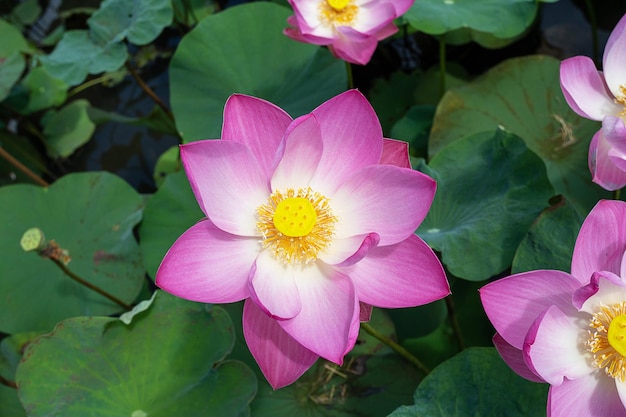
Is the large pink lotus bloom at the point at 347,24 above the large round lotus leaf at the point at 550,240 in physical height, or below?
above

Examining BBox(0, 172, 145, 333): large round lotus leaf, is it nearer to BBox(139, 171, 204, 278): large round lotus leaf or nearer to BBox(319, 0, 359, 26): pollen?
BBox(139, 171, 204, 278): large round lotus leaf

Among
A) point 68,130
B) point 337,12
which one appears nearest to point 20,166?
point 68,130

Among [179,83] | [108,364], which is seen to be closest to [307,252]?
[108,364]

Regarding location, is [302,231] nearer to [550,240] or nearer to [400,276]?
[400,276]

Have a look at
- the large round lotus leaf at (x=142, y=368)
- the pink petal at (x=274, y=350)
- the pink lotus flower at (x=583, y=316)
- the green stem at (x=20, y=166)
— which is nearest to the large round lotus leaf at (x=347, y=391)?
the large round lotus leaf at (x=142, y=368)

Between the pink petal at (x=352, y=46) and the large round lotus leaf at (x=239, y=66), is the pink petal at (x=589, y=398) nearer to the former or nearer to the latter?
the pink petal at (x=352, y=46)

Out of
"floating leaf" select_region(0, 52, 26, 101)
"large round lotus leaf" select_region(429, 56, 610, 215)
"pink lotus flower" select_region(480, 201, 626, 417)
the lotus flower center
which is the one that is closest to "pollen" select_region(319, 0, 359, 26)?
"large round lotus leaf" select_region(429, 56, 610, 215)
